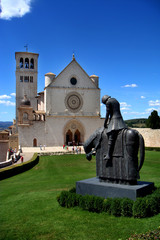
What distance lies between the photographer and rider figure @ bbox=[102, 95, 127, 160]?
862 cm

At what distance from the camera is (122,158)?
8453 millimetres

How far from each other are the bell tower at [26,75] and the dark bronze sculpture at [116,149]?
5392 cm

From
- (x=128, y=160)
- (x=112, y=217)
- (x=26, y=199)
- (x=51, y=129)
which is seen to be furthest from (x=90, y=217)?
(x=51, y=129)

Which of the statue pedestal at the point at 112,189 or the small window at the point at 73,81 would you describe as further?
the small window at the point at 73,81

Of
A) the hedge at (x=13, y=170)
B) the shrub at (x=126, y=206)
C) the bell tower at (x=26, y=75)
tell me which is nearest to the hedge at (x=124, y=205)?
the shrub at (x=126, y=206)

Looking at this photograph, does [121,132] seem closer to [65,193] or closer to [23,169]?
[65,193]

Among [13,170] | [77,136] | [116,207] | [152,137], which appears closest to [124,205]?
[116,207]

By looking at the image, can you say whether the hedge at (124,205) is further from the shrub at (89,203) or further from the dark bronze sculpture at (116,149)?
the dark bronze sculpture at (116,149)

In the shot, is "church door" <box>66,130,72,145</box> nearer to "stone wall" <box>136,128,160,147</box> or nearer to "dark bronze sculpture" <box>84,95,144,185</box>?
"stone wall" <box>136,128,160,147</box>

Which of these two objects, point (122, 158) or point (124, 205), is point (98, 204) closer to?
point (124, 205)

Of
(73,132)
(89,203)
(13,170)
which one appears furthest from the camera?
(73,132)

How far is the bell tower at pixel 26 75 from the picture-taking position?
6091 centimetres

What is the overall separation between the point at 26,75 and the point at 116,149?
184 feet

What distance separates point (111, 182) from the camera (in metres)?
8.77
